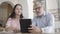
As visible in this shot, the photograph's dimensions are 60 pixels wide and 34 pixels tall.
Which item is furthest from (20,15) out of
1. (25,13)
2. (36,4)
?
(36,4)

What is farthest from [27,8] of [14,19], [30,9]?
[14,19]

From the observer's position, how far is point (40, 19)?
52.9 inches

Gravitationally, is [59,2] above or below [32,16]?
above

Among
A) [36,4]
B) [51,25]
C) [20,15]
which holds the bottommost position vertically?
[51,25]

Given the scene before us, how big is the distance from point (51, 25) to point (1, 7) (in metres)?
0.65

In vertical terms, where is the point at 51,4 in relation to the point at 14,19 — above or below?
above

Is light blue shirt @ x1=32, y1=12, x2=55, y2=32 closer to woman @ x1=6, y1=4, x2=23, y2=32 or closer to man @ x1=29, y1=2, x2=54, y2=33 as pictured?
man @ x1=29, y1=2, x2=54, y2=33

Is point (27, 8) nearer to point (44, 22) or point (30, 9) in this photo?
point (30, 9)

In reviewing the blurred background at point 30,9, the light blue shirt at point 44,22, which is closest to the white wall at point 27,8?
the blurred background at point 30,9

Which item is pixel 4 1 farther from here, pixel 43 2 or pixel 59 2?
pixel 59 2

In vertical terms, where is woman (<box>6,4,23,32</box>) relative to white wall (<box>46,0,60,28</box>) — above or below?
below

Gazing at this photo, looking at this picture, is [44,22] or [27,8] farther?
[27,8]

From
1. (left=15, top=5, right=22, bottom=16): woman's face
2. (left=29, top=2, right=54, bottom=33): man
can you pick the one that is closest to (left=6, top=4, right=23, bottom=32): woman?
(left=15, top=5, right=22, bottom=16): woman's face

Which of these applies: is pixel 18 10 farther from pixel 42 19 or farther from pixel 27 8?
pixel 42 19
